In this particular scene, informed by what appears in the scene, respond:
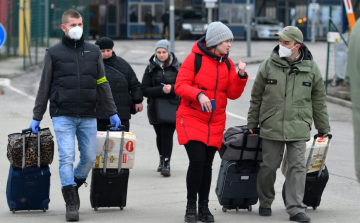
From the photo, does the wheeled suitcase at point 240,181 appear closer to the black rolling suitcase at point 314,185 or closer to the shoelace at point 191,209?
the black rolling suitcase at point 314,185

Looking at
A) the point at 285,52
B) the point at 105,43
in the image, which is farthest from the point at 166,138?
the point at 285,52

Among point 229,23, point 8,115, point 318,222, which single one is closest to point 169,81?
point 318,222

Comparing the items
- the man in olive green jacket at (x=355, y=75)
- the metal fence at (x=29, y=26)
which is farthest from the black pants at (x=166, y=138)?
the metal fence at (x=29, y=26)

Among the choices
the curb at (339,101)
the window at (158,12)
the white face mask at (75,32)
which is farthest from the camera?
the window at (158,12)


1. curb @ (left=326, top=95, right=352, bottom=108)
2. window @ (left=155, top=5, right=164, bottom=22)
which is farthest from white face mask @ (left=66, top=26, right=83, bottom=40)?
window @ (left=155, top=5, right=164, bottom=22)

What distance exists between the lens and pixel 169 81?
8.78 meters

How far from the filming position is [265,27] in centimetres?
4472

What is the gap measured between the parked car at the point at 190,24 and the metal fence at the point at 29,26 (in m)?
16.4

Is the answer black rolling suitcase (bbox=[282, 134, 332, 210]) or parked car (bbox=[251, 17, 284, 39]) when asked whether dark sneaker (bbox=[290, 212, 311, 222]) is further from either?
parked car (bbox=[251, 17, 284, 39])

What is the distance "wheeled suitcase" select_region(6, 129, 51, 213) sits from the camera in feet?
21.6

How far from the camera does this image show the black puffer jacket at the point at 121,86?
8.13 meters

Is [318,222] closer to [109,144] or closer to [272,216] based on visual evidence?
[272,216]

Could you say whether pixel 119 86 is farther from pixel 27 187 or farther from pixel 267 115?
pixel 267 115

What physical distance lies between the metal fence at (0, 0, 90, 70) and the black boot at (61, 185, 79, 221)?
1604cm
